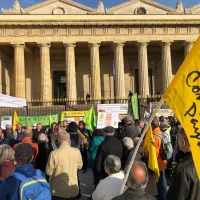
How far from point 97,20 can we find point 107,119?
609 inches

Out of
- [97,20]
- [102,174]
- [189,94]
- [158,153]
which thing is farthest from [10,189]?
[97,20]

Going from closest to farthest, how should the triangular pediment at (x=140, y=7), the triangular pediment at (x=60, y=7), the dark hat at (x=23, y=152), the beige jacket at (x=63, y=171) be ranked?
1. the dark hat at (x=23, y=152)
2. the beige jacket at (x=63, y=171)
3. the triangular pediment at (x=60, y=7)
4. the triangular pediment at (x=140, y=7)

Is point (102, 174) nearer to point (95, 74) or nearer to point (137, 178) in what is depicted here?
point (137, 178)

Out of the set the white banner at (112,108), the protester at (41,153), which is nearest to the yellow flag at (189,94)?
the protester at (41,153)

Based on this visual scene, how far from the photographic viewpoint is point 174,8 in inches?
1192

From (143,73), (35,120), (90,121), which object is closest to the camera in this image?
(90,121)

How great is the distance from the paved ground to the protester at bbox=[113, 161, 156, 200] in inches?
184

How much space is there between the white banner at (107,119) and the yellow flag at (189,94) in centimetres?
953

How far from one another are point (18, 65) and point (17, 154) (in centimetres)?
2314

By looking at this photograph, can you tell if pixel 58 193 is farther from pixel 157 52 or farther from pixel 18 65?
pixel 157 52

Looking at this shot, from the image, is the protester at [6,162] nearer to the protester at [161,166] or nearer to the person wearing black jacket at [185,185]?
the person wearing black jacket at [185,185]

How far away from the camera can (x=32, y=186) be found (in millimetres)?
3059

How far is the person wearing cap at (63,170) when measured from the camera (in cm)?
461

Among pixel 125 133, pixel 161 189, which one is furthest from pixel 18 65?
pixel 161 189
